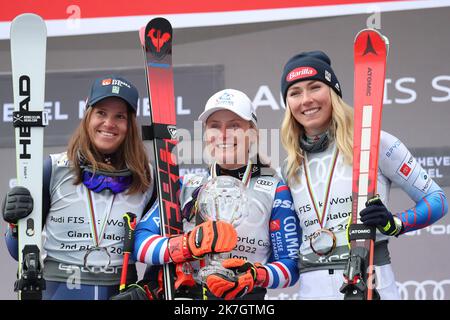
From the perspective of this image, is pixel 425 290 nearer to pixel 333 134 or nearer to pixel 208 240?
pixel 333 134

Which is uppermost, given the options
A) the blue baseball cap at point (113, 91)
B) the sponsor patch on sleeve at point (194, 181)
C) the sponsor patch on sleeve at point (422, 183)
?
the blue baseball cap at point (113, 91)

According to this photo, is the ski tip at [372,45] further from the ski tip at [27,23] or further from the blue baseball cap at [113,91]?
the ski tip at [27,23]

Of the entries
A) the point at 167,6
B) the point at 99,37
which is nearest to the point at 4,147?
the point at 99,37

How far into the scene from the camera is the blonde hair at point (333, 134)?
3002 mm

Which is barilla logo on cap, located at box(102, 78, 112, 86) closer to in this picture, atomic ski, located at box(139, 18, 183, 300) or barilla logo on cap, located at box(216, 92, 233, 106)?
atomic ski, located at box(139, 18, 183, 300)

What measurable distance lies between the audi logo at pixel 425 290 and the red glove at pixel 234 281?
176cm

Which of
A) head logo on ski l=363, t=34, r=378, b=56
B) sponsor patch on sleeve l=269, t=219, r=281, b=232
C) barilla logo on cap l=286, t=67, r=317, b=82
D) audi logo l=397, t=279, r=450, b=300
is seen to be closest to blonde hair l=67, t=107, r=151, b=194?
sponsor patch on sleeve l=269, t=219, r=281, b=232

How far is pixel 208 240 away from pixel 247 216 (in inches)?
12.1

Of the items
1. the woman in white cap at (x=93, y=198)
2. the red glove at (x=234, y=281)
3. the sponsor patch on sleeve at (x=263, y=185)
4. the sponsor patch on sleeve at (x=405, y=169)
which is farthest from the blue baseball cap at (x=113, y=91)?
the sponsor patch on sleeve at (x=405, y=169)

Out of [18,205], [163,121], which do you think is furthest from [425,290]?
[18,205]

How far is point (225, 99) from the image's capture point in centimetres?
304

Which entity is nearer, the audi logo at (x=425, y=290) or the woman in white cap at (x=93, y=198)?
the woman in white cap at (x=93, y=198)
